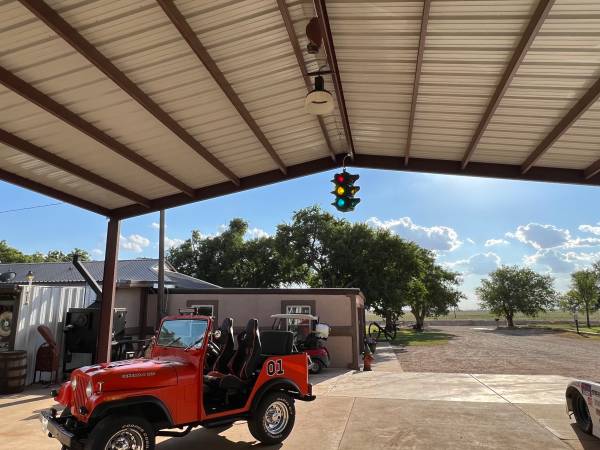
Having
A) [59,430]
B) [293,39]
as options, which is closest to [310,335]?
[59,430]

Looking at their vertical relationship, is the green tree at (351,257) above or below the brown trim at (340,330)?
above

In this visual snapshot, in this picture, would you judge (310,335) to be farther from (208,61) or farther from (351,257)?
(351,257)

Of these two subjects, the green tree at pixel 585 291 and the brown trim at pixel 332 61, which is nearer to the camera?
the brown trim at pixel 332 61

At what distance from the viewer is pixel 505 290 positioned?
176ft

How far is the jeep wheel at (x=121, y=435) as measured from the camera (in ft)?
14.6

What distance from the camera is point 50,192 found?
32.5 feet

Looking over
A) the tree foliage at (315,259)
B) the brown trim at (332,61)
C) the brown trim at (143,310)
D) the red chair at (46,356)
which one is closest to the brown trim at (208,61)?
the brown trim at (332,61)

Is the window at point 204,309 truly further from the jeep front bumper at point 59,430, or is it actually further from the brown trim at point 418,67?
the jeep front bumper at point 59,430

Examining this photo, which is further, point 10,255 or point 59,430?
point 10,255

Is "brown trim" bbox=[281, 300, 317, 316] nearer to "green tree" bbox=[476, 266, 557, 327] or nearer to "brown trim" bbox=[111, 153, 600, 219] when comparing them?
"brown trim" bbox=[111, 153, 600, 219]

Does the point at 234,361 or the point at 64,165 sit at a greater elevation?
the point at 64,165

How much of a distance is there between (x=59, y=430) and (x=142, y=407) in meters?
0.89

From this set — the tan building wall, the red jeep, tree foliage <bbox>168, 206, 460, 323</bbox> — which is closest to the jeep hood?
the red jeep

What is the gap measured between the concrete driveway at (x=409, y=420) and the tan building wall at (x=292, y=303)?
13.0 ft
